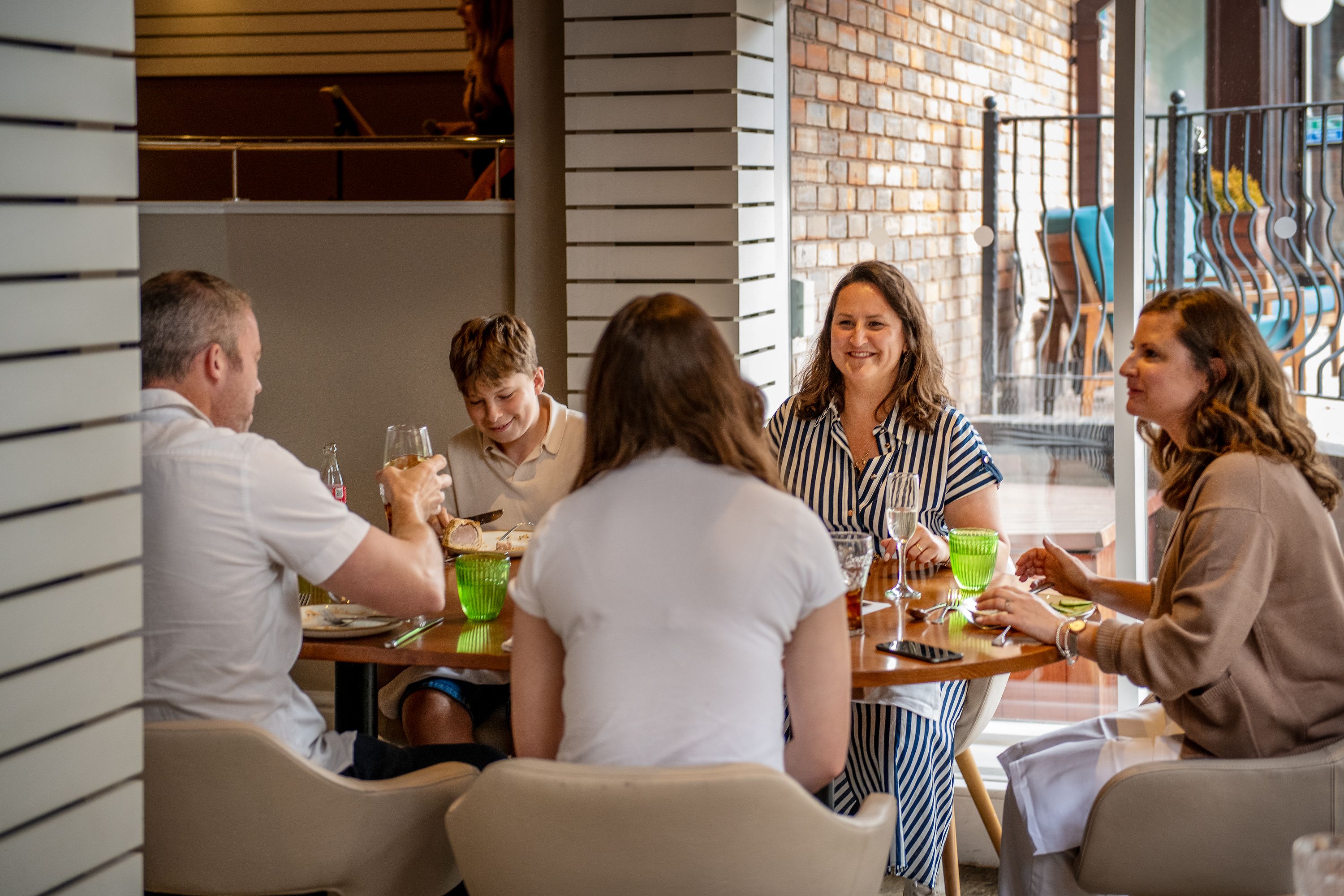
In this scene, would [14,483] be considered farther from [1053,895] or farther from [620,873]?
[1053,895]

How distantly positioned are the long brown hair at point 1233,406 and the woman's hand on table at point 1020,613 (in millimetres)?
332

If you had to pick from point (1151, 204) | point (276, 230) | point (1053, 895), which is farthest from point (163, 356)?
point (1151, 204)

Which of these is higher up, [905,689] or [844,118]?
[844,118]

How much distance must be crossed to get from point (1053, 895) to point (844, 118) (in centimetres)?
254

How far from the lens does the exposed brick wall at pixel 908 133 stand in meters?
3.90

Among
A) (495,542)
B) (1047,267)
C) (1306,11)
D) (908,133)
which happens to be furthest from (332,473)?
(1306,11)

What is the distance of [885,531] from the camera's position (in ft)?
9.82

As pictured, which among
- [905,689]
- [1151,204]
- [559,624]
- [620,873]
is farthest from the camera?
[1151,204]

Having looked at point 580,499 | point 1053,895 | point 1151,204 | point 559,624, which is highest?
point 1151,204

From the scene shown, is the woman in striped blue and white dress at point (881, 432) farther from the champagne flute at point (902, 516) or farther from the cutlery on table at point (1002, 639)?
the cutlery on table at point (1002, 639)

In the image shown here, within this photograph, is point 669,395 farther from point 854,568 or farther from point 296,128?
point 296,128

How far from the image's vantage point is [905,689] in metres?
2.60

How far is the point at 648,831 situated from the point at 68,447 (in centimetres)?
82

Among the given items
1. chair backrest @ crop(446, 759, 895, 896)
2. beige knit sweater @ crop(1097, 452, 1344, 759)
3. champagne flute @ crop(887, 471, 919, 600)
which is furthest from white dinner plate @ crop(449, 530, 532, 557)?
beige knit sweater @ crop(1097, 452, 1344, 759)
